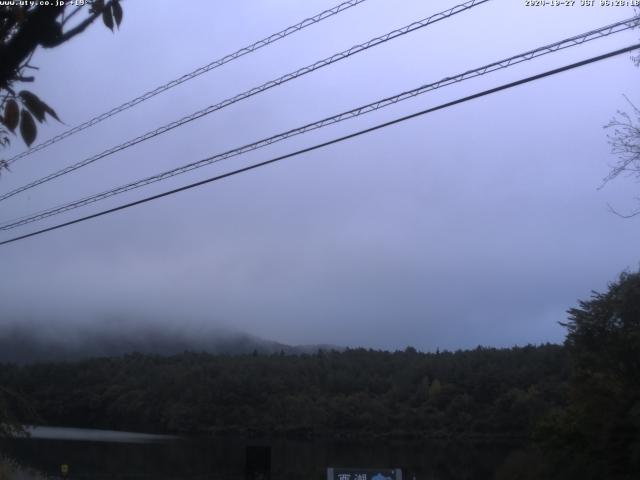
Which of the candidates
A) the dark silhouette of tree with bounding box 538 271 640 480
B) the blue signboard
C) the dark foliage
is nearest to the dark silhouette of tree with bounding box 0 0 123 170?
the blue signboard

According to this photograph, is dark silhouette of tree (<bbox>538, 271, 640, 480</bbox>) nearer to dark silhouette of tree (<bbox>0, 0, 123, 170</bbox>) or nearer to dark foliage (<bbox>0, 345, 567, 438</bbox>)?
dark silhouette of tree (<bbox>0, 0, 123, 170</bbox>)

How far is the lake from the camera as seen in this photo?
1607 inches

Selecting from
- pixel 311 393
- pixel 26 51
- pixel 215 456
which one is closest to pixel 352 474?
pixel 26 51

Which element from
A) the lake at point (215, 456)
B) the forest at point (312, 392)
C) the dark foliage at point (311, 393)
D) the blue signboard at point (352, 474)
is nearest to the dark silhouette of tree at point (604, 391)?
the lake at point (215, 456)

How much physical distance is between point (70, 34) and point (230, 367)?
9085cm

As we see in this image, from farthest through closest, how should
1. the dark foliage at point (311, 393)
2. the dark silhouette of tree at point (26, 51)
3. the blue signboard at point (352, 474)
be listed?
the dark foliage at point (311, 393)
the blue signboard at point (352, 474)
the dark silhouette of tree at point (26, 51)

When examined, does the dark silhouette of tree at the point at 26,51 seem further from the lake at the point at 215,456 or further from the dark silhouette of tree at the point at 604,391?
the lake at the point at 215,456

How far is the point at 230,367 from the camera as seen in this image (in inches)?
3669

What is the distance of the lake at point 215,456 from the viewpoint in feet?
134

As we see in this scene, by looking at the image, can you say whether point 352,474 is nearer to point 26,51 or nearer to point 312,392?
point 26,51

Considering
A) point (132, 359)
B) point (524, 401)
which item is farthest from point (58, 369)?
point (524, 401)

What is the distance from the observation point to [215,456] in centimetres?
5709

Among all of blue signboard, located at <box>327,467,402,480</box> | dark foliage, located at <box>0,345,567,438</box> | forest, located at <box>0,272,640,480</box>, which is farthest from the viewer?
dark foliage, located at <box>0,345,567,438</box>

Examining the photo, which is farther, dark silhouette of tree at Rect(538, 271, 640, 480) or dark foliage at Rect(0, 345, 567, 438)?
dark foliage at Rect(0, 345, 567, 438)
